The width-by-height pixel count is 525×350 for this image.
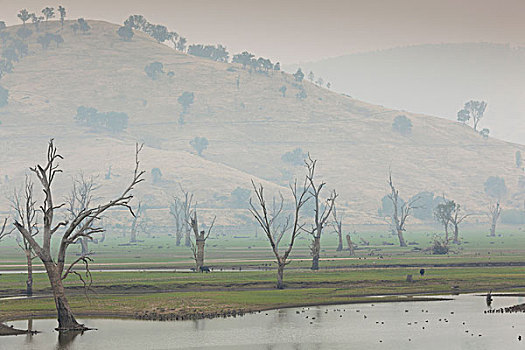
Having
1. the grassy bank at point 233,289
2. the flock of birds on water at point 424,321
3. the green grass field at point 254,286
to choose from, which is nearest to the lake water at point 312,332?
the flock of birds on water at point 424,321

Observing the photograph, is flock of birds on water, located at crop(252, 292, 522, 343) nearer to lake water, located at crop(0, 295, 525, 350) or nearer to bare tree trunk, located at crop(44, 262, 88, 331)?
lake water, located at crop(0, 295, 525, 350)

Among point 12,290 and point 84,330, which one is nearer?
point 84,330

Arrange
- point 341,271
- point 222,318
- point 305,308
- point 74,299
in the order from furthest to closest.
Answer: point 341,271 → point 74,299 → point 305,308 → point 222,318

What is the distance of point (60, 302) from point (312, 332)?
1347cm

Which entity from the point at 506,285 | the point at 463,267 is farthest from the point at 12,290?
the point at 463,267

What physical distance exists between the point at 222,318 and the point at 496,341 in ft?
57.7

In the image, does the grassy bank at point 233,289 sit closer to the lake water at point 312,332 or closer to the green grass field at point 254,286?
the green grass field at point 254,286

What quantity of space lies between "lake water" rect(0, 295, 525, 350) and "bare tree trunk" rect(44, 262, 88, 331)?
2.63 feet

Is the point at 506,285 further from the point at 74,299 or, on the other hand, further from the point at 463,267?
the point at 74,299

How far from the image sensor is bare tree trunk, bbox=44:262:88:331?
4653 centimetres

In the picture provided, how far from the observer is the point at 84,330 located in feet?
161

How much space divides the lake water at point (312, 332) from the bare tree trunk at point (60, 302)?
802mm

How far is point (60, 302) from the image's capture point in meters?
47.6

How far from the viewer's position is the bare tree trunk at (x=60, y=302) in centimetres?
4653
